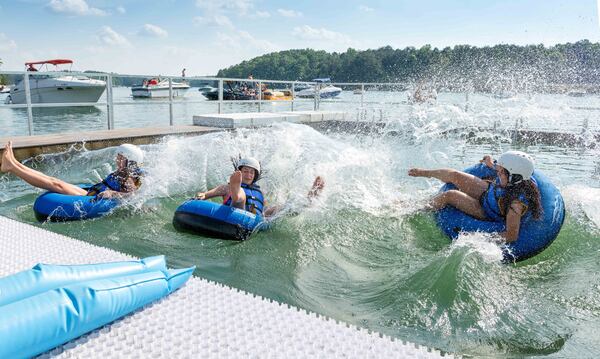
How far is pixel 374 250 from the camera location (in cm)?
571

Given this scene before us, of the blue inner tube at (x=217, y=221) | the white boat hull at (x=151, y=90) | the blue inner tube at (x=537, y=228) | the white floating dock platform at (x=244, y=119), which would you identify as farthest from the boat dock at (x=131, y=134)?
the white boat hull at (x=151, y=90)

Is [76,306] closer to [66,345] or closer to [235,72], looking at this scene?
[66,345]

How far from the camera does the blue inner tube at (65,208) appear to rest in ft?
20.1

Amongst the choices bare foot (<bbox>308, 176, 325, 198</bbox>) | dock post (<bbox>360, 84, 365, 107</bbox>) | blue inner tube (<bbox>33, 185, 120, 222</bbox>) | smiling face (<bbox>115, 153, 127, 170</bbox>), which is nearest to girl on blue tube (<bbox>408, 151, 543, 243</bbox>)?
bare foot (<bbox>308, 176, 325, 198</bbox>)

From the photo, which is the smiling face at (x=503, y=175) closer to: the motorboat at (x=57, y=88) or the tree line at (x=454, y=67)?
the tree line at (x=454, y=67)

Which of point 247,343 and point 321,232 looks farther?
point 321,232

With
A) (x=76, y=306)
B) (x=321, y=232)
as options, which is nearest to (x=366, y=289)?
(x=321, y=232)

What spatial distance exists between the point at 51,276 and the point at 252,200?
11.2ft

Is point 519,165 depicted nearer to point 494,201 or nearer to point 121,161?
point 494,201

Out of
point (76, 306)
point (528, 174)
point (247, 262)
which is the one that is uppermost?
point (528, 174)

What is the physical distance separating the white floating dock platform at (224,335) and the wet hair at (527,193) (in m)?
2.89

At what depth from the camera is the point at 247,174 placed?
620cm

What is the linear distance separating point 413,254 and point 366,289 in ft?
3.66

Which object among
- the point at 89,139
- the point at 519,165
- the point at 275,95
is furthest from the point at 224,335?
the point at 275,95
